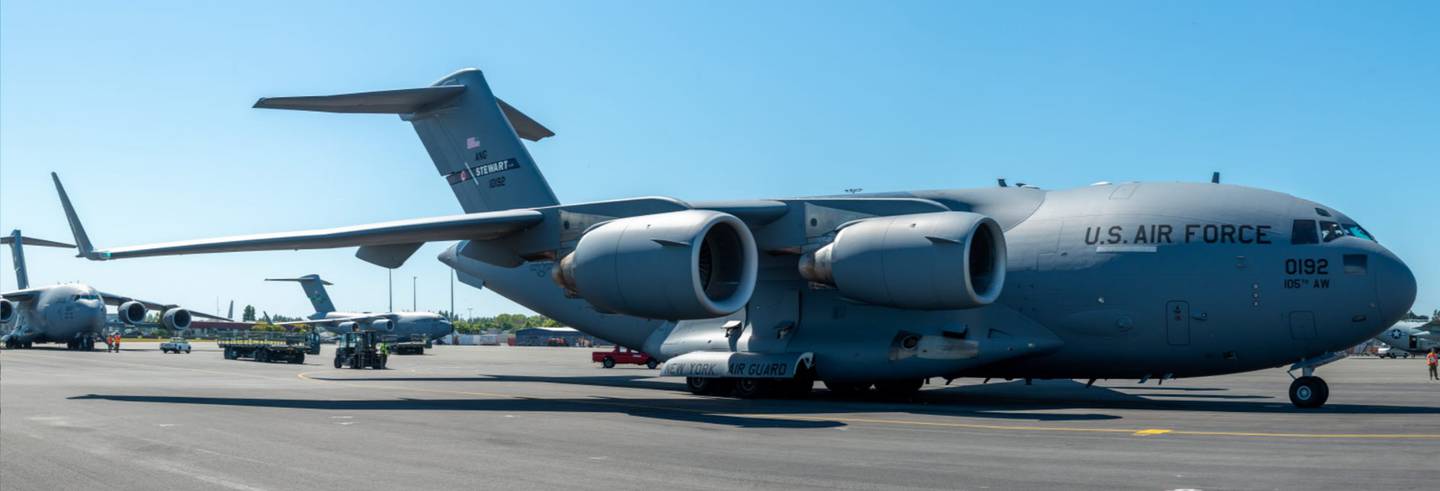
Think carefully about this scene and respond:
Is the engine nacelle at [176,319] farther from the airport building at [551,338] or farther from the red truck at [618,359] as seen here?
the airport building at [551,338]

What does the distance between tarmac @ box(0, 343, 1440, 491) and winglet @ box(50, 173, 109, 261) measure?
2.43 m

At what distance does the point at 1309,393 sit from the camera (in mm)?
16656

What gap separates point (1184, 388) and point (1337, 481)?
56.3 ft

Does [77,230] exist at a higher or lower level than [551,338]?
higher

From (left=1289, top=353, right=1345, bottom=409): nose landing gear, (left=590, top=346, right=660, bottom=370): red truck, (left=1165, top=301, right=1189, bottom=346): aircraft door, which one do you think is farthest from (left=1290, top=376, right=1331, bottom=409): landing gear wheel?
(left=590, top=346, right=660, bottom=370): red truck

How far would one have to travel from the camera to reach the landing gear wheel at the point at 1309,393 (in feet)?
54.3

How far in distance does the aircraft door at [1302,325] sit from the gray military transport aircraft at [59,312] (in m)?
52.6

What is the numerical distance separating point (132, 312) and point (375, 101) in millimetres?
40601

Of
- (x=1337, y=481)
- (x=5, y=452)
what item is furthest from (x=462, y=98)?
(x=1337, y=481)

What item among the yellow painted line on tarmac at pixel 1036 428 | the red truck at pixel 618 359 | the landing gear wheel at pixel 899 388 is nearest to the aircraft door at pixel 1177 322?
the landing gear wheel at pixel 899 388

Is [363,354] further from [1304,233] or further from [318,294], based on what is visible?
[318,294]

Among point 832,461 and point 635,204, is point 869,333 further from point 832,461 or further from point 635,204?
point 832,461

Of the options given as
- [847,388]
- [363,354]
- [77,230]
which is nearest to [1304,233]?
[847,388]

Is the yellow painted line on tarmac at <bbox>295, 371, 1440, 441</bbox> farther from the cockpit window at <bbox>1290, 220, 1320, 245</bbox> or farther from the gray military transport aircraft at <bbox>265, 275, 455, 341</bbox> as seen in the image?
the gray military transport aircraft at <bbox>265, 275, 455, 341</bbox>
